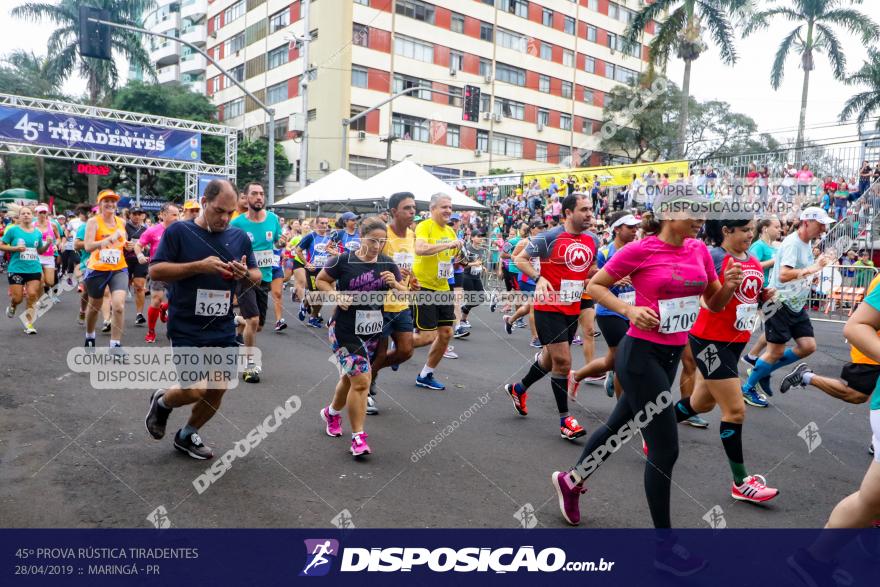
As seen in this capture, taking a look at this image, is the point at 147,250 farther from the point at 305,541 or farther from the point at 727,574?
the point at 727,574

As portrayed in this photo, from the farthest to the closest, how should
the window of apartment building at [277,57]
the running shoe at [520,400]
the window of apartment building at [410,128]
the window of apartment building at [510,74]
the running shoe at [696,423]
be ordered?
the window of apartment building at [510,74] < the window of apartment building at [277,57] < the window of apartment building at [410,128] < the running shoe at [520,400] < the running shoe at [696,423]

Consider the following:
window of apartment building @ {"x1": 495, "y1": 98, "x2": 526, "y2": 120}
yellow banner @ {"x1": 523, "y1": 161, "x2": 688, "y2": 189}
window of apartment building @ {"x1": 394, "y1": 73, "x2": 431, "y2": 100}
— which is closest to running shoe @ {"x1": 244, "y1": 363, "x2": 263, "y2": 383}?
yellow banner @ {"x1": 523, "y1": 161, "x2": 688, "y2": 189}

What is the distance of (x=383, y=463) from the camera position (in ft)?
16.0

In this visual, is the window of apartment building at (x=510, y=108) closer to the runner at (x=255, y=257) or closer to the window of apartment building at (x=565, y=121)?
the window of apartment building at (x=565, y=121)

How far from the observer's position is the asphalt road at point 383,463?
392 cm

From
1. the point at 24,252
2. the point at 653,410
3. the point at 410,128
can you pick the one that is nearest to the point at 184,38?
the point at 410,128

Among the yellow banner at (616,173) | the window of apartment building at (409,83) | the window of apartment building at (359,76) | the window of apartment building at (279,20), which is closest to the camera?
the yellow banner at (616,173)

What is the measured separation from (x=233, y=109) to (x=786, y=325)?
51.0m

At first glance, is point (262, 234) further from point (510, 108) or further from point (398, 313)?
point (510, 108)

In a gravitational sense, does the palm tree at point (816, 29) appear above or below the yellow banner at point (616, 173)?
above

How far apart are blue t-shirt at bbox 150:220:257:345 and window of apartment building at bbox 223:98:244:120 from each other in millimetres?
49399

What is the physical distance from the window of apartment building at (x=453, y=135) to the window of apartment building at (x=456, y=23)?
6.38 meters

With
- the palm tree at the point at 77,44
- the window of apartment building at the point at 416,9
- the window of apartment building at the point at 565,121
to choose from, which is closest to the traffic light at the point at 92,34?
the palm tree at the point at 77,44

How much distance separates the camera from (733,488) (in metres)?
4.43
